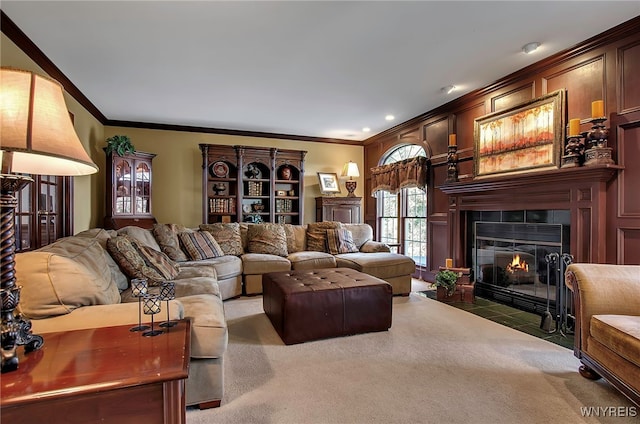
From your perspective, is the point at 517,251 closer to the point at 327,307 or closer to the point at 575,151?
the point at 575,151

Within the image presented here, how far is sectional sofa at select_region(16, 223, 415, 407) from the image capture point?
1.50 meters

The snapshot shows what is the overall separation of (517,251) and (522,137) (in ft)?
4.04

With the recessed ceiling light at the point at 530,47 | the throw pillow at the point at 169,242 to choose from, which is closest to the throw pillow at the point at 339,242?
the throw pillow at the point at 169,242

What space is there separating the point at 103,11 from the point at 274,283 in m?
2.45

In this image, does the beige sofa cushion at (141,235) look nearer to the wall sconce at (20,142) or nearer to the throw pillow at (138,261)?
the throw pillow at (138,261)

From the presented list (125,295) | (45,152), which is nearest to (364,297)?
(125,295)

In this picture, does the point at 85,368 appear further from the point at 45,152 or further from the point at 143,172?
the point at 143,172

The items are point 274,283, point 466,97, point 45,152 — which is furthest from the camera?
point 466,97

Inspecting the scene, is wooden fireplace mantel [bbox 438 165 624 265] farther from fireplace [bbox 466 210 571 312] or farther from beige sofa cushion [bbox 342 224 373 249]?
beige sofa cushion [bbox 342 224 373 249]

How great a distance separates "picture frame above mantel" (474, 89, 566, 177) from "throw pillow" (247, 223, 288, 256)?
2636 millimetres

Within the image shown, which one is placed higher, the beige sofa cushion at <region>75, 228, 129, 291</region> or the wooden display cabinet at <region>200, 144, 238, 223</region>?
the wooden display cabinet at <region>200, 144, 238, 223</region>

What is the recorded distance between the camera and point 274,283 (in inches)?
119

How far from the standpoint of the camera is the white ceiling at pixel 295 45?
7.82ft

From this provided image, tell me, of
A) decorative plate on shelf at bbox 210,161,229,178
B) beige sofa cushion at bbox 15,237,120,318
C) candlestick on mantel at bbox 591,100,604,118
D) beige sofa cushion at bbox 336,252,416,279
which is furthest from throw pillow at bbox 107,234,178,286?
candlestick on mantel at bbox 591,100,604,118
